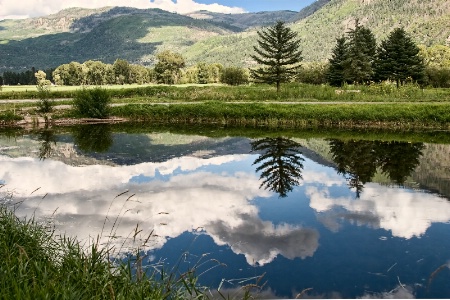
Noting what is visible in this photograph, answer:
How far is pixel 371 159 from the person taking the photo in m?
20.3

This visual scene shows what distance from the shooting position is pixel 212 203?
13547 mm

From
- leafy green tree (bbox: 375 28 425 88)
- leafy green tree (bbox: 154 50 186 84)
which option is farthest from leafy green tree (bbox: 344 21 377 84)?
leafy green tree (bbox: 154 50 186 84)

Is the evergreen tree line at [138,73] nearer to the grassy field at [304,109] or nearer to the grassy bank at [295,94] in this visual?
the grassy bank at [295,94]

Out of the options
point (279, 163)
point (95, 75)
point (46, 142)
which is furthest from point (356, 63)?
point (95, 75)

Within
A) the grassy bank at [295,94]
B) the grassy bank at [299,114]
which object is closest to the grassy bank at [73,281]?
the grassy bank at [299,114]

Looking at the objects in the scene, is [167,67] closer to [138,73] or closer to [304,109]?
[138,73]

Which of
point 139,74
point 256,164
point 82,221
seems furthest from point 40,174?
point 139,74

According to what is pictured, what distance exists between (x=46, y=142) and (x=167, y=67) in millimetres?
91316

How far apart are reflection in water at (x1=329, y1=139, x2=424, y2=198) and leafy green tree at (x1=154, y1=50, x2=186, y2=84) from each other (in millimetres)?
92204

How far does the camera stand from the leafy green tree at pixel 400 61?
51469 mm

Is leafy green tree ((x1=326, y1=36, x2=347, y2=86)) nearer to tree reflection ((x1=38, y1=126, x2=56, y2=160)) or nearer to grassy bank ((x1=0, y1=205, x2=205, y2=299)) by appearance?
tree reflection ((x1=38, y1=126, x2=56, y2=160))

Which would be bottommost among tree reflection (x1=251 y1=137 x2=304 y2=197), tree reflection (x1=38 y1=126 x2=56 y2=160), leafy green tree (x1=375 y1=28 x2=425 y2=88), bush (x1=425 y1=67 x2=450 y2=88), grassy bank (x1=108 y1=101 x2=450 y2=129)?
tree reflection (x1=251 y1=137 x2=304 y2=197)

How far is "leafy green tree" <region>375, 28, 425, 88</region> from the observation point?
169ft

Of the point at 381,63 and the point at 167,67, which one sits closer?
the point at 381,63
